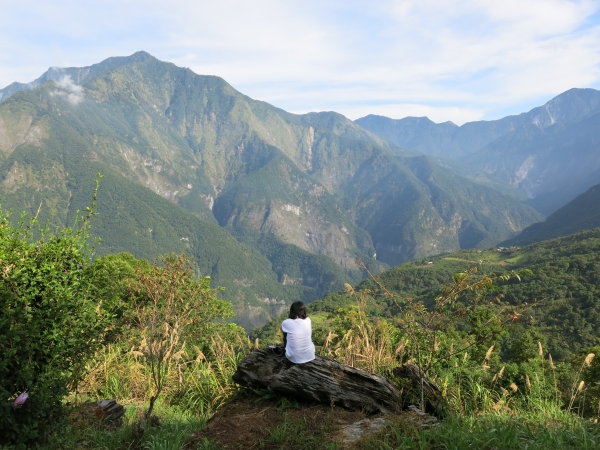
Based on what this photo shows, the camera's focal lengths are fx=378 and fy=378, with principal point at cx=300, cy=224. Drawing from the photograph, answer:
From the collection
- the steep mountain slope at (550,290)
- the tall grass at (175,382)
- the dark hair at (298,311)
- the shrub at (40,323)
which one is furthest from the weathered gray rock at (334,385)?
the shrub at (40,323)

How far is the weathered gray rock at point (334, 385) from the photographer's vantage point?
5.59 meters

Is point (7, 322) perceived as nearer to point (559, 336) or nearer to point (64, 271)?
point (64, 271)

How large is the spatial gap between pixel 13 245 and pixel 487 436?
19.4 feet

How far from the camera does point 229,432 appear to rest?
498 centimetres

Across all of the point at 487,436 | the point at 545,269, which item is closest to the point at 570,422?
the point at 487,436

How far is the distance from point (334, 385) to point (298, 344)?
88 centimetres

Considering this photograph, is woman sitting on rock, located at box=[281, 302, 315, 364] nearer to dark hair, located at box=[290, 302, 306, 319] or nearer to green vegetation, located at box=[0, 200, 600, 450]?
dark hair, located at box=[290, 302, 306, 319]

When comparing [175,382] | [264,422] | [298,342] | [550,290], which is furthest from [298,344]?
[550,290]

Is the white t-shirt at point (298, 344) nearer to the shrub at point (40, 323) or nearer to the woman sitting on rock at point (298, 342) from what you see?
the woman sitting on rock at point (298, 342)

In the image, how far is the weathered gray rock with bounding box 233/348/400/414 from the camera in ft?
18.3

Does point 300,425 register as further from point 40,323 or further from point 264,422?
point 40,323

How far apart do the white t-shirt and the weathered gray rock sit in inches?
4.4

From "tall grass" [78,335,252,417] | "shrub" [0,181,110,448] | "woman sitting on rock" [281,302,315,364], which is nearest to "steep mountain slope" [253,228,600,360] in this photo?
"woman sitting on rock" [281,302,315,364]

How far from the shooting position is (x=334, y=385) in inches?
225
